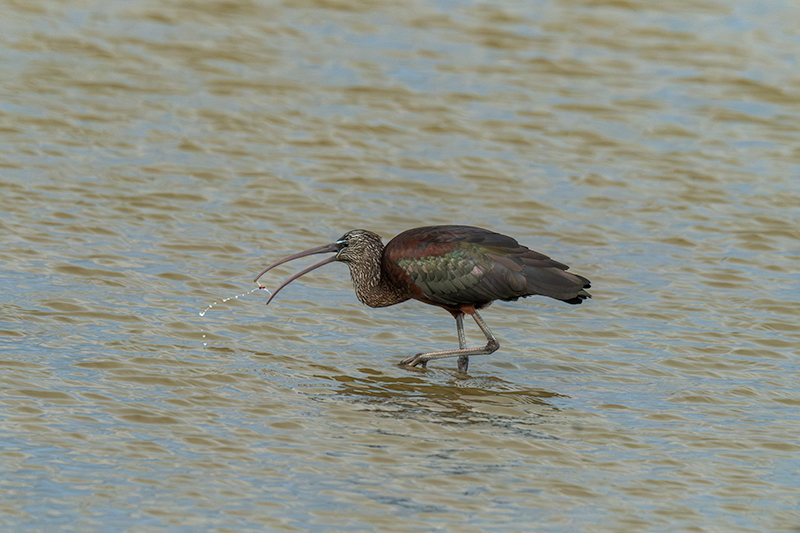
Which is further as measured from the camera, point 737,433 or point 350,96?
point 350,96

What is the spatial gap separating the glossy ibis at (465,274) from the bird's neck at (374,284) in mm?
11

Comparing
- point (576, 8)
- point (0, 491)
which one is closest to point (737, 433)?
point (0, 491)

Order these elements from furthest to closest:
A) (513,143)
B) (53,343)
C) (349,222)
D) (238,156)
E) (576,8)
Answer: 1. (576,8)
2. (513,143)
3. (238,156)
4. (349,222)
5. (53,343)

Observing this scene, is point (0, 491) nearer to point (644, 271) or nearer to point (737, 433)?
point (737, 433)

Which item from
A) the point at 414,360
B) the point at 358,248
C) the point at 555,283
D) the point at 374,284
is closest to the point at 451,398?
the point at 414,360

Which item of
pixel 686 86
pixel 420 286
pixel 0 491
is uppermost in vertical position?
pixel 686 86

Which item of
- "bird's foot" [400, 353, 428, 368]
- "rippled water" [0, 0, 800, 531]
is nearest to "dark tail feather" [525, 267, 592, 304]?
"rippled water" [0, 0, 800, 531]

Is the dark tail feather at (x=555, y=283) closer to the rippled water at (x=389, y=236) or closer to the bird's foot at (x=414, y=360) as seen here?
the rippled water at (x=389, y=236)

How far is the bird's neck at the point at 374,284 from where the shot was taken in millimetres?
10461

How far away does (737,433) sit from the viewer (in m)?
8.84

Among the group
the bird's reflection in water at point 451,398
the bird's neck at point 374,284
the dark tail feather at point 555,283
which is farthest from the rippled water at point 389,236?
the dark tail feather at point 555,283

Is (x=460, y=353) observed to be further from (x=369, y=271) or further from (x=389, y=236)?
(x=389, y=236)

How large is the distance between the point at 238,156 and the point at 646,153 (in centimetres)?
504

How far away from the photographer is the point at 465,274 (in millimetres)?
9984
